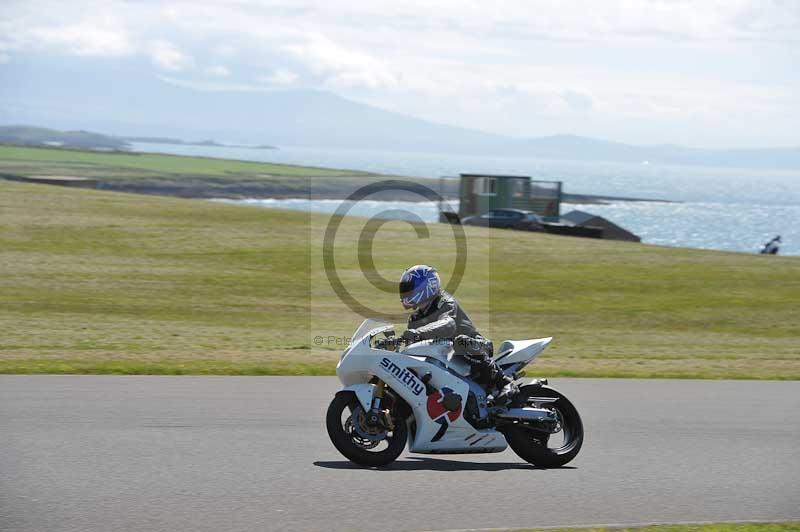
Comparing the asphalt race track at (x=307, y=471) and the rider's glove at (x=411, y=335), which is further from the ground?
the rider's glove at (x=411, y=335)

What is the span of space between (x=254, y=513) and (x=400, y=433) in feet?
6.77

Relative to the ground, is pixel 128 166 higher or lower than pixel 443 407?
lower

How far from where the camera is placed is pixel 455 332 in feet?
30.5

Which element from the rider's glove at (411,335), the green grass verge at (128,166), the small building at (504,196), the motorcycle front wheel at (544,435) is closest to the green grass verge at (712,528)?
the motorcycle front wheel at (544,435)

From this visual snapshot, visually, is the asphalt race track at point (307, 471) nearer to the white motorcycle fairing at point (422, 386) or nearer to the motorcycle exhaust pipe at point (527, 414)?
the white motorcycle fairing at point (422, 386)

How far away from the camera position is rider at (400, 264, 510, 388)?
9.16 m

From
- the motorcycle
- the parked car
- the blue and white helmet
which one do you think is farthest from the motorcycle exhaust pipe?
the parked car

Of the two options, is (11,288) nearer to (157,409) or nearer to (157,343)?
(157,343)

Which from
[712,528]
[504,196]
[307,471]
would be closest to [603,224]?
[504,196]

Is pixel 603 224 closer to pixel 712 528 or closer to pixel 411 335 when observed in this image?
pixel 411 335

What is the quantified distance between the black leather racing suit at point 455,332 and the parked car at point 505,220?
154ft

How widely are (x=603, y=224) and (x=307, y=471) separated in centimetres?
6258

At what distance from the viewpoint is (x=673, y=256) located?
4047cm

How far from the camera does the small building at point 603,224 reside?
6303 centimetres
